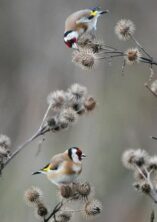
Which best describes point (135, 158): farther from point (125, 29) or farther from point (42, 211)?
point (125, 29)

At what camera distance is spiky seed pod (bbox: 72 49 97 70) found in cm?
296

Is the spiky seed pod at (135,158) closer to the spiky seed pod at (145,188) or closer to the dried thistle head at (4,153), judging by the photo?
the spiky seed pod at (145,188)

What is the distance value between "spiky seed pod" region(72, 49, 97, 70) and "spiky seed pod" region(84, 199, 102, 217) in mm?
632

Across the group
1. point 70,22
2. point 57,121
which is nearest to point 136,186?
point 57,121

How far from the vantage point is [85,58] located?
9.87 feet

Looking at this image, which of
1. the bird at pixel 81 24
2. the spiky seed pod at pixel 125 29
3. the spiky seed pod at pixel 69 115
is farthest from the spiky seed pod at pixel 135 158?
the bird at pixel 81 24

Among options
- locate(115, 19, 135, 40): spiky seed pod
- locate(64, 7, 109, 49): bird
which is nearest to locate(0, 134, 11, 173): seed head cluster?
locate(115, 19, 135, 40): spiky seed pod

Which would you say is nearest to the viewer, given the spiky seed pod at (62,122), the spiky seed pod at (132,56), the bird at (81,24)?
the spiky seed pod at (132,56)

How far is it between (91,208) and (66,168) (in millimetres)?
344

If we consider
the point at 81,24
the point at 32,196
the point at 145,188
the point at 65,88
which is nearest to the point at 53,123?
the point at 32,196

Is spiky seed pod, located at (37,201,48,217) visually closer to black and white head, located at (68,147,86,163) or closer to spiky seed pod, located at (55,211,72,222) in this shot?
spiky seed pod, located at (55,211,72,222)

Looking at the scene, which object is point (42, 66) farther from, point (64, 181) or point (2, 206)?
point (64, 181)

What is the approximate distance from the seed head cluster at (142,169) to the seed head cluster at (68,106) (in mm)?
315

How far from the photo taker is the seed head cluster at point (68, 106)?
9.61ft
